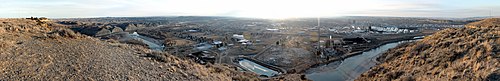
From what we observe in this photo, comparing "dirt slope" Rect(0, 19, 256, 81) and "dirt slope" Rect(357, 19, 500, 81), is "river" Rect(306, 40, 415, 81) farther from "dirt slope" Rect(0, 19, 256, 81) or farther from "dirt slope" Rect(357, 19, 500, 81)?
"dirt slope" Rect(0, 19, 256, 81)

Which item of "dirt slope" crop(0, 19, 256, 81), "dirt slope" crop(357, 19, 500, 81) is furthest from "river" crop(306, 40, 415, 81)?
"dirt slope" crop(0, 19, 256, 81)

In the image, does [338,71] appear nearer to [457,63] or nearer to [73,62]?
[457,63]

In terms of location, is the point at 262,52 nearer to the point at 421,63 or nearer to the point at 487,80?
the point at 421,63

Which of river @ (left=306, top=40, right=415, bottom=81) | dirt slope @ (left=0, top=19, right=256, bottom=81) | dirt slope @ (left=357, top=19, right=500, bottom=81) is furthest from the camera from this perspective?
river @ (left=306, top=40, right=415, bottom=81)

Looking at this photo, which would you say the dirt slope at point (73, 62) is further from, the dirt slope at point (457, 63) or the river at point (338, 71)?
the river at point (338, 71)

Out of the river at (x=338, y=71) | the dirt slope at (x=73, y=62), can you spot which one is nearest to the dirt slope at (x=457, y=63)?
the river at (x=338, y=71)

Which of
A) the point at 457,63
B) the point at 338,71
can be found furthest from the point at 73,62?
the point at 338,71

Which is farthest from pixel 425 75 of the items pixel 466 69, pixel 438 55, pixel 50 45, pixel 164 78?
pixel 50 45

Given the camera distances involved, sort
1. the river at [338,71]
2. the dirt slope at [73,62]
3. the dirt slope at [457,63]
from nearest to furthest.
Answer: the dirt slope at [73,62] → the dirt slope at [457,63] → the river at [338,71]

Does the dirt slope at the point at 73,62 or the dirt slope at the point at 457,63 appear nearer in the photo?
the dirt slope at the point at 73,62
